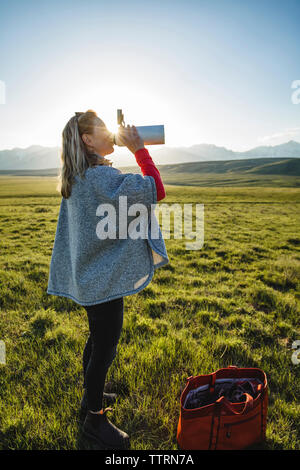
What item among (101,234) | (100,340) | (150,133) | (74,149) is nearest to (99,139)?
(74,149)

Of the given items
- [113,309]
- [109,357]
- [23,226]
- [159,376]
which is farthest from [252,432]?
[23,226]

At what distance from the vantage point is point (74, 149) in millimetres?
1779

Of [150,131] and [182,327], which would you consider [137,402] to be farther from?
[150,131]

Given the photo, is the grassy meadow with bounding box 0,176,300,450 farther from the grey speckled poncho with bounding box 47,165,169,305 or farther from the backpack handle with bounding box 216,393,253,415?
the grey speckled poncho with bounding box 47,165,169,305

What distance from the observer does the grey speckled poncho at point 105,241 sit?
1.74m

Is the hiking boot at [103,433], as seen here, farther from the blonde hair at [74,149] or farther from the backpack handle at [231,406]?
the blonde hair at [74,149]

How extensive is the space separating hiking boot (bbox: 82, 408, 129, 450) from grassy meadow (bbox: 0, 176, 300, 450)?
0.37 ft

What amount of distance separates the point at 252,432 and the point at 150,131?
2.78m

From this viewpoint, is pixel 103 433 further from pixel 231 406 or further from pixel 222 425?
pixel 231 406

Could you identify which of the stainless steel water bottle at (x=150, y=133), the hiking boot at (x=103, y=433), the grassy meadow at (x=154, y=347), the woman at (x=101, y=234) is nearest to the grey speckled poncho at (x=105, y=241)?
the woman at (x=101, y=234)

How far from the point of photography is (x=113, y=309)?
2.03 meters

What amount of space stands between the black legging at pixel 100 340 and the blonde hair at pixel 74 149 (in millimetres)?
964

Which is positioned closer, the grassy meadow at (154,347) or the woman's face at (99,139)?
the woman's face at (99,139)

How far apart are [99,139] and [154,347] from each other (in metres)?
2.70
